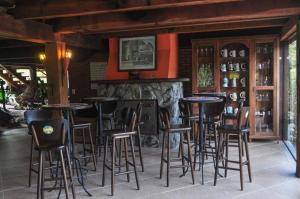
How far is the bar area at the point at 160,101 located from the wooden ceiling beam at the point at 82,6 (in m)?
0.02

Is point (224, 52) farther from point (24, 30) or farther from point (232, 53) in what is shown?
point (24, 30)

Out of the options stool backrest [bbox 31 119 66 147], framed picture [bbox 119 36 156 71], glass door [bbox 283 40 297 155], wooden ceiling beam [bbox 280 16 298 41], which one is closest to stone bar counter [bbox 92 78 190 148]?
framed picture [bbox 119 36 156 71]

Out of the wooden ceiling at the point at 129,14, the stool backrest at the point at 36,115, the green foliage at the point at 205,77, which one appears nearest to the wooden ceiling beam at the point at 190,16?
the wooden ceiling at the point at 129,14

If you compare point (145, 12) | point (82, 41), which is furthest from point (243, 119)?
point (82, 41)

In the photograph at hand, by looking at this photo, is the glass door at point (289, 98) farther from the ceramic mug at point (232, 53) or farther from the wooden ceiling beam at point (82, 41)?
the wooden ceiling beam at point (82, 41)

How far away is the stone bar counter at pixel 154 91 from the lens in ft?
20.4

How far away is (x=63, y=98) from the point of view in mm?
5684

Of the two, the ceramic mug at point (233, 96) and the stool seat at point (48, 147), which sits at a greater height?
the ceramic mug at point (233, 96)

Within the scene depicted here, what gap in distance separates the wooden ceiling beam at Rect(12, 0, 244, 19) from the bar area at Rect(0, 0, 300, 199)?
0.02 meters

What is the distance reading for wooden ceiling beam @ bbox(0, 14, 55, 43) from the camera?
4.57m

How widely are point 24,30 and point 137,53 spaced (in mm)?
2293

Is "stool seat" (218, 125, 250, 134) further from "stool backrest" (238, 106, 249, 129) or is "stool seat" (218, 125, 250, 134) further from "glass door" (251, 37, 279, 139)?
"glass door" (251, 37, 279, 139)

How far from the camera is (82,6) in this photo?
14.0ft

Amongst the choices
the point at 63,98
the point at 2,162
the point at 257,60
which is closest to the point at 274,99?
the point at 257,60
